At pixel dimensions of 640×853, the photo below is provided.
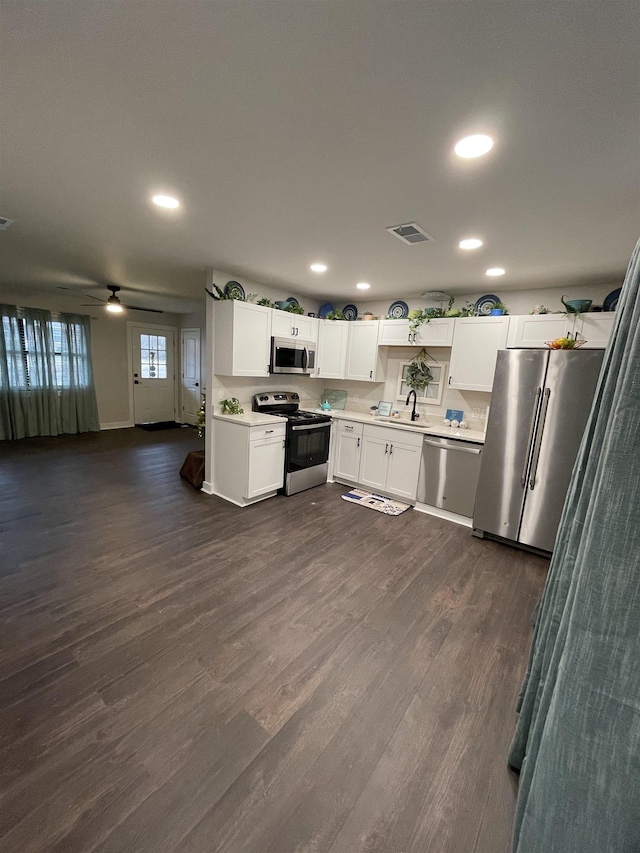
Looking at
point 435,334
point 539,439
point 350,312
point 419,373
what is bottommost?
point 539,439

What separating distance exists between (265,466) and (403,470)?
1.62m

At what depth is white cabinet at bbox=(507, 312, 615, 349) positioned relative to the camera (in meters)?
3.06

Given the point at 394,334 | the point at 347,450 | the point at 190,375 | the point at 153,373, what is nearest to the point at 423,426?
the point at 347,450

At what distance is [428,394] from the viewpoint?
4.46 m

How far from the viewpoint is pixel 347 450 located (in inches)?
178

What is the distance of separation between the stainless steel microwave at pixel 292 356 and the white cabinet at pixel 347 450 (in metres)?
0.89

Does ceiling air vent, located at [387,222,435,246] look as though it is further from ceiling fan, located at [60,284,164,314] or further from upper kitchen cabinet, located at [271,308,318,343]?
ceiling fan, located at [60,284,164,314]

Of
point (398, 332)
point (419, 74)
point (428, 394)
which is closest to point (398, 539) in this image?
point (428, 394)

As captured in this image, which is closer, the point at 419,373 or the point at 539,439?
the point at 539,439

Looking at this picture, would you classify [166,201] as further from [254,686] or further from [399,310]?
[399,310]

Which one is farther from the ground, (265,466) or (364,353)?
(364,353)

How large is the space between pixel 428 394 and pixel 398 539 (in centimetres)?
205

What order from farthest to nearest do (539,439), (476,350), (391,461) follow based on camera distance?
(391,461), (476,350), (539,439)

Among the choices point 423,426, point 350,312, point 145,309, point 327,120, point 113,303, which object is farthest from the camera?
point 145,309
